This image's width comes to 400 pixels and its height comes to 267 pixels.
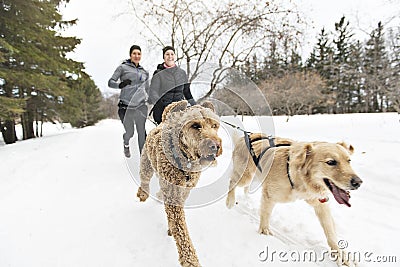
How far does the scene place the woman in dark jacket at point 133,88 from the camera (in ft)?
15.1

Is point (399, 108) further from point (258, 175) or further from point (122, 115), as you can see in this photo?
point (122, 115)

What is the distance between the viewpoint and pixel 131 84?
15.3 feet

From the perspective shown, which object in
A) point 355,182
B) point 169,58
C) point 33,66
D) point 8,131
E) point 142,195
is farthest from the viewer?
point 8,131

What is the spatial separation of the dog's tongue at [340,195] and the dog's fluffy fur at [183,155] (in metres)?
1.17

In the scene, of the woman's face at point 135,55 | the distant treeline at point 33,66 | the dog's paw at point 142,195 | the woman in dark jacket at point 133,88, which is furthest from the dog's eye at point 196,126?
the distant treeline at point 33,66

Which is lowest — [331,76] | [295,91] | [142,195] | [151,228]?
[151,228]

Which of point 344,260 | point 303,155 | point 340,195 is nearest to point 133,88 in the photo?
point 303,155

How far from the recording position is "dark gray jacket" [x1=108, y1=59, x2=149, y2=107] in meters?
4.59

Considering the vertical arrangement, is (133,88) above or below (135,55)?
below

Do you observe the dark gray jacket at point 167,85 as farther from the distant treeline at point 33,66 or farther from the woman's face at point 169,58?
the distant treeline at point 33,66

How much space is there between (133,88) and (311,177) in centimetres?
360

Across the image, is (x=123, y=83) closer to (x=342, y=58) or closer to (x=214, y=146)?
(x=214, y=146)

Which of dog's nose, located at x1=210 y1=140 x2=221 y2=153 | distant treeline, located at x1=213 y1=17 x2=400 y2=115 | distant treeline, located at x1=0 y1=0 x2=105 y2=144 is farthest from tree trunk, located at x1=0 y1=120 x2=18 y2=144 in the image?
dog's nose, located at x1=210 y1=140 x2=221 y2=153

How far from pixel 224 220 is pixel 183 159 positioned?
113cm
